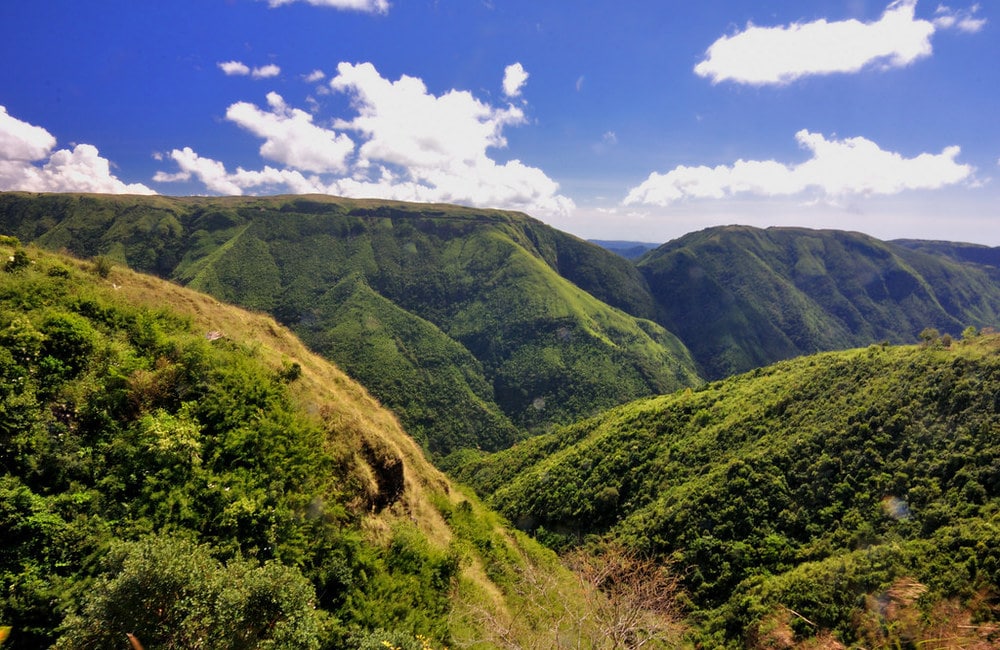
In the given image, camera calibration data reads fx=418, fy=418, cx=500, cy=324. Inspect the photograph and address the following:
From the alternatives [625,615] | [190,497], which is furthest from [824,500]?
[190,497]

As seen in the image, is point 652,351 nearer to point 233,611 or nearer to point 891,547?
point 891,547

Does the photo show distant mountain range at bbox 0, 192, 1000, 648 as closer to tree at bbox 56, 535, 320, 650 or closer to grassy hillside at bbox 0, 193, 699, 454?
tree at bbox 56, 535, 320, 650

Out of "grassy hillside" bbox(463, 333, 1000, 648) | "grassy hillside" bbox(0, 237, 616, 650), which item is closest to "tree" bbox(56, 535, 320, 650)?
"grassy hillside" bbox(0, 237, 616, 650)

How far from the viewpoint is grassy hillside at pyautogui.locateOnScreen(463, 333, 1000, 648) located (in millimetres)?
24141

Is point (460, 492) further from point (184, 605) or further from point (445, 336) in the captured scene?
point (445, 336)

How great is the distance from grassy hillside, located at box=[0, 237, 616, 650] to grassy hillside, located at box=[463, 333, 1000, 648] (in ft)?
60.0

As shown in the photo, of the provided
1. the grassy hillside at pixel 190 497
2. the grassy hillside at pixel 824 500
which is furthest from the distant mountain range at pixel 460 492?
the grassy hillside at pixel 824 500

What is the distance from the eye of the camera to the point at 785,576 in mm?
30500

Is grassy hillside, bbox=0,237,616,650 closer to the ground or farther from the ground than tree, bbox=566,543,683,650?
farther from the ground

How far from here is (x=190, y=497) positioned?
500 inches

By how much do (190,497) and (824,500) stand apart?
43.2m

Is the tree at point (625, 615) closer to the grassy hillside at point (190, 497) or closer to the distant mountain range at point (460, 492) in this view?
the distant mountain range at point (460, 492)

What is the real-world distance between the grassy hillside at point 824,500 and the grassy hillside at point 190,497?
1829cm

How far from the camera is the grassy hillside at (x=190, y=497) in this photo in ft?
31.4
